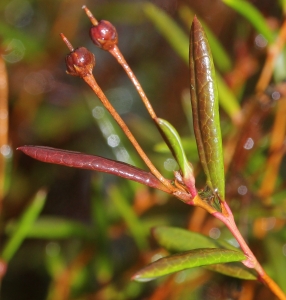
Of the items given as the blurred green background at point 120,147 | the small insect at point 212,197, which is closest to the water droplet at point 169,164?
the blurred green background at point 120,147


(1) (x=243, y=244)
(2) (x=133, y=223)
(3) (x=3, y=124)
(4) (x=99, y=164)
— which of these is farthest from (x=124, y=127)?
(3) (x=3, y=124)

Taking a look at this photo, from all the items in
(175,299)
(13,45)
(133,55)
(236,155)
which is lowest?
(175,299)

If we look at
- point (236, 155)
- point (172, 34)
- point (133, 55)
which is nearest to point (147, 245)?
point (236, 155)

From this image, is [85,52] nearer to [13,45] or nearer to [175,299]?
[175,299]

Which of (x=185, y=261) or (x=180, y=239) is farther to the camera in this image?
(x=180, y=239)

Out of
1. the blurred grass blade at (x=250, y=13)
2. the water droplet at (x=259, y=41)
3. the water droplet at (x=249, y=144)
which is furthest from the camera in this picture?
the water droplet at (x=259, y=41)

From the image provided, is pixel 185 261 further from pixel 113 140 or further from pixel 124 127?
pixel 113 140

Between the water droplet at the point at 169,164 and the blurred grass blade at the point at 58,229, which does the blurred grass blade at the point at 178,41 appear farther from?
the blurred grass blade at the point at 58,229
